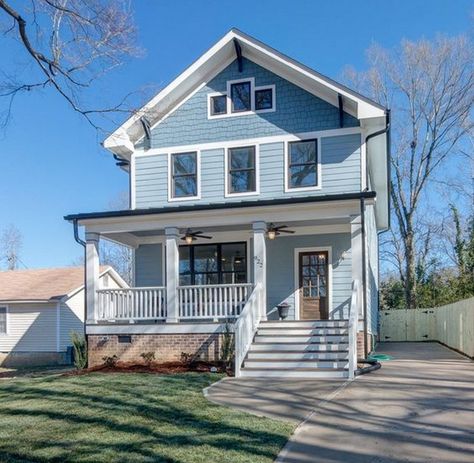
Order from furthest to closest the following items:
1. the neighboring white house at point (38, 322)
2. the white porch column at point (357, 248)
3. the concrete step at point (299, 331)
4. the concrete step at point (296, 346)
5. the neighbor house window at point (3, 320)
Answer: the neighbor house window at point (3, 320) → the neighboring white house at point (38, 322) → the white porch column at point (357, 248) → the concrete step at point (299, 331) → the concrete step at point (296, 346)

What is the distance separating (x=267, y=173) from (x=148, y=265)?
14.2 feet

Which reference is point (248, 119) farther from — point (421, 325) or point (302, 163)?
point (421, 325)

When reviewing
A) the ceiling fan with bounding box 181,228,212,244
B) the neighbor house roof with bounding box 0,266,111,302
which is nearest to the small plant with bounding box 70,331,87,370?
the ceiling fan with bounding box 181,228,212,244

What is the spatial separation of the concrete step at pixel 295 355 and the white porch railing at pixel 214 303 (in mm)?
1505

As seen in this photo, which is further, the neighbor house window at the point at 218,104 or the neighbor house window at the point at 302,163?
the neighbor house window at the point at 218,104

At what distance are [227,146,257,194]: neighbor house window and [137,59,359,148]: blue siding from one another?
0.40 meters

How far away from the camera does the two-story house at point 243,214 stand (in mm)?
12430

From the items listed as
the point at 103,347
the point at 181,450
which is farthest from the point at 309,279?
the point at 181,450

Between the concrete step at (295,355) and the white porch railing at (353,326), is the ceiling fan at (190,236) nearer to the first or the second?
the concrete step at (295,355)

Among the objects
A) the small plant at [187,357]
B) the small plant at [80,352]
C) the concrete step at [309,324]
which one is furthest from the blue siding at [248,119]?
the small plant at [187,357]

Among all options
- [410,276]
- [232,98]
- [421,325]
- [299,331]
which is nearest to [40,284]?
[232,98]

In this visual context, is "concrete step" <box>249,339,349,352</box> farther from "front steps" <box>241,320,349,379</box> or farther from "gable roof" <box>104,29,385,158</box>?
"gable roof" <box>104,29,385,158</box>

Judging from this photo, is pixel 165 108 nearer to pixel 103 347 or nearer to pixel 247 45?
pixel 247 45

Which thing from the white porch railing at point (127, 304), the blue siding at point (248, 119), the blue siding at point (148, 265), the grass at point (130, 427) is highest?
the blue siding at point (248, 119)
